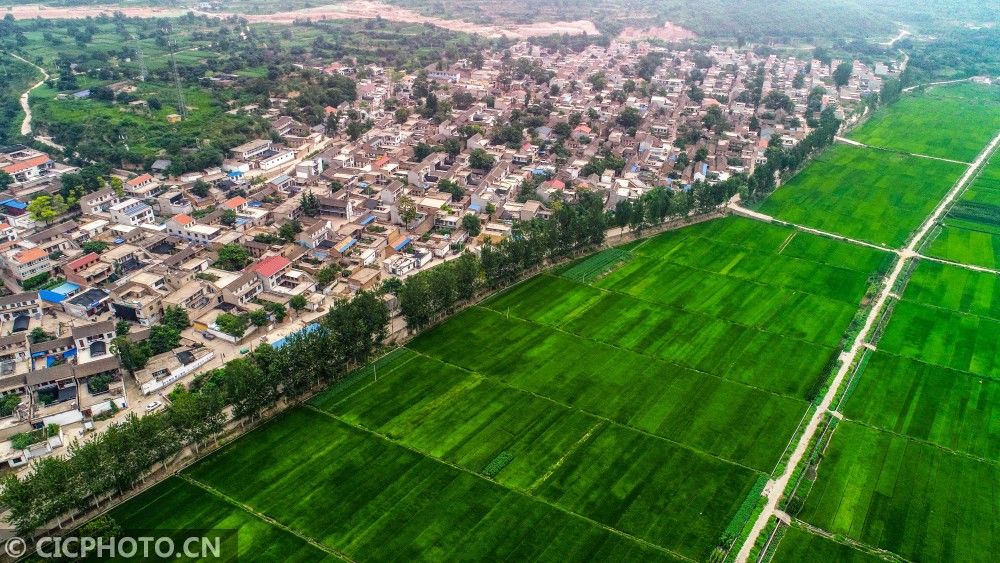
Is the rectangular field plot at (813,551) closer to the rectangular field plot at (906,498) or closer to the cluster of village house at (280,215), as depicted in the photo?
the rectangular field plot at (906,498)

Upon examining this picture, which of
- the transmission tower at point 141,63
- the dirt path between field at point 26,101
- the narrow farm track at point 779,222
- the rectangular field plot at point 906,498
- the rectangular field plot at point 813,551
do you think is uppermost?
the transmission tower at point 141,63

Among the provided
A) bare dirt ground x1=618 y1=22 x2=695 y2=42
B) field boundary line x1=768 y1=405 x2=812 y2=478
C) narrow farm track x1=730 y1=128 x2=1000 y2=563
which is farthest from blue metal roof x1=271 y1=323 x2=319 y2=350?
bare dirt ground x1=618 y1=22 x2=695 y2=42

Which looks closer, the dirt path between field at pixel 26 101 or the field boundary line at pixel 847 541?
the field boundary line at pixel 847 541

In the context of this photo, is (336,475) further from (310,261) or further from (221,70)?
(221,70)

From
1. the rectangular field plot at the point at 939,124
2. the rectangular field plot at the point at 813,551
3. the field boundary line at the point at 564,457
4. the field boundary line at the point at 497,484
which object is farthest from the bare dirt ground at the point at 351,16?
the rectangular field plot at the point at 813,551

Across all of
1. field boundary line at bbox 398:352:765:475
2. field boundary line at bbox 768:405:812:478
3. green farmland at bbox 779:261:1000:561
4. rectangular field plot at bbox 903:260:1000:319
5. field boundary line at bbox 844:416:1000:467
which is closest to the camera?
green farmland at bbox 779:261:1000:561

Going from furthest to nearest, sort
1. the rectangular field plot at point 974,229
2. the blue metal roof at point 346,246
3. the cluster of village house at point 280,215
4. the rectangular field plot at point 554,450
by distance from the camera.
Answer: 1. the rectangular field plot at point 974,229
2. the blue metal roof at point 346,246
3. the cluster of village house at point 280,215
4. the rectangular field plot at point 554,450

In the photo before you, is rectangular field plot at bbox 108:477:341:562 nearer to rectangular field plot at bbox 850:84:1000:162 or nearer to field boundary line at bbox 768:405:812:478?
field boundary line at bbox 768:405:812:478
